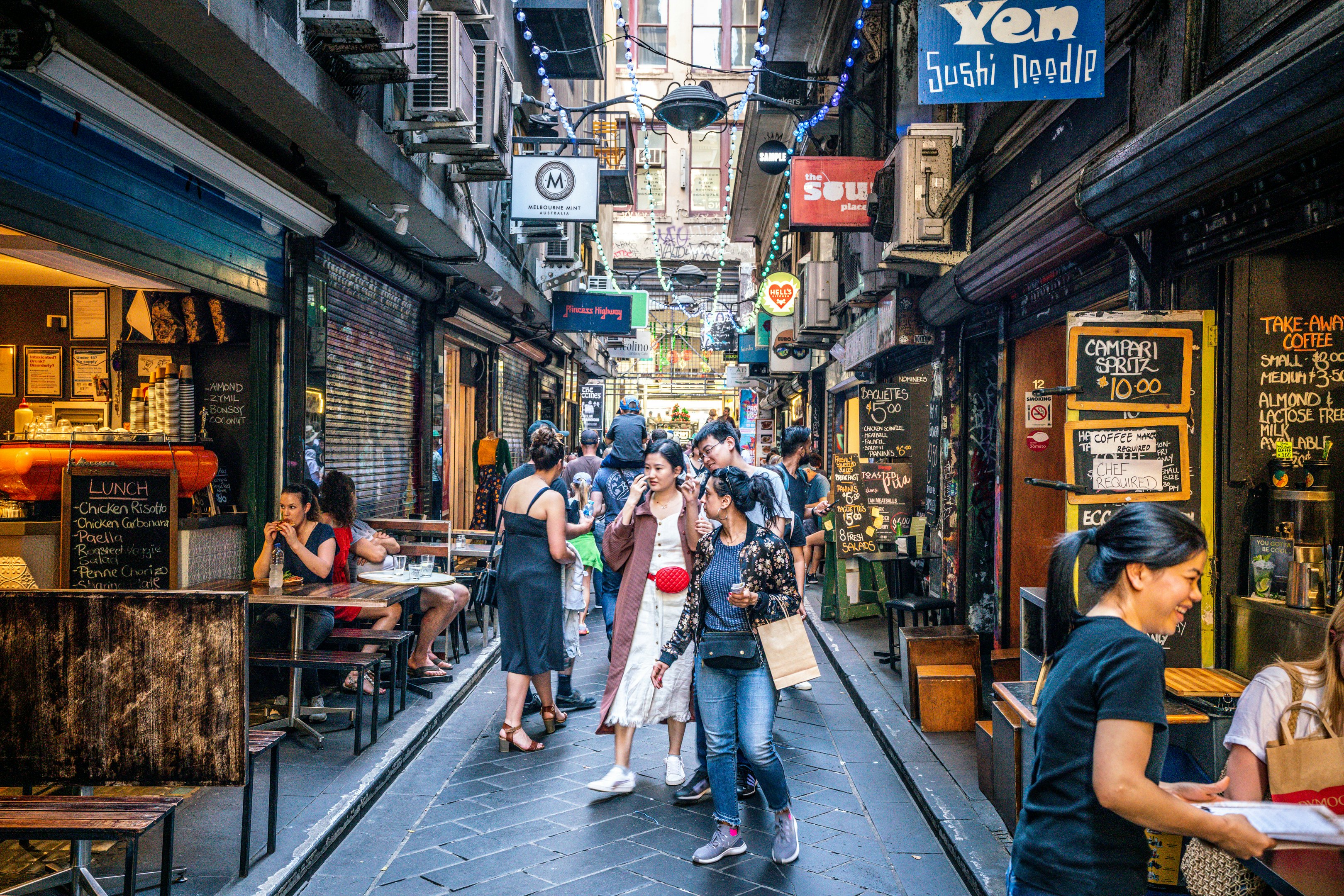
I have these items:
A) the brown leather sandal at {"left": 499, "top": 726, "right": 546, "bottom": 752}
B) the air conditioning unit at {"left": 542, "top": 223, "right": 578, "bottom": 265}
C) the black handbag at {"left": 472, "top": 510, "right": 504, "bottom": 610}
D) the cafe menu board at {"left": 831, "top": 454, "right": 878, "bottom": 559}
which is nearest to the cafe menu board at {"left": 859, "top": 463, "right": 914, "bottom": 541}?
the cafe menu board at {"left": 831, "top": 454, "right": 878, "bottom": 559}

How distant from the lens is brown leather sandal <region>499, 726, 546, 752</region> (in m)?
6.04

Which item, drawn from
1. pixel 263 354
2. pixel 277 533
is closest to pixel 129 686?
pixel 277 533

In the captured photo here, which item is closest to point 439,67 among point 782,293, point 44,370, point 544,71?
point 44,370

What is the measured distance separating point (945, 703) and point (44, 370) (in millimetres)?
7451

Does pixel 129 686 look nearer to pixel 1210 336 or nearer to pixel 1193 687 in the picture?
pixel 1193 687

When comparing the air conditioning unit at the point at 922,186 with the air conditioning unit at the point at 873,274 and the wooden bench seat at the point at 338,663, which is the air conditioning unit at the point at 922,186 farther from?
the wooden bench seat at the point at 338,663

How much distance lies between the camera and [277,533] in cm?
628

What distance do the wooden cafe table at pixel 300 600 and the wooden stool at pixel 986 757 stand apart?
3743 millimetres

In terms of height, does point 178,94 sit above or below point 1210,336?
above

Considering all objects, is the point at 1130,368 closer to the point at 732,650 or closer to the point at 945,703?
the point at 732,650

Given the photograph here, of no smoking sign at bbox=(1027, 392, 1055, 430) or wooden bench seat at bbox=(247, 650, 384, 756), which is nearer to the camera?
wooden bench seat at bbox=(247, 650, 384, 756)

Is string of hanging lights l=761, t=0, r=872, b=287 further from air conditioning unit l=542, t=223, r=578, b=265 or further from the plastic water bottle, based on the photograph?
the plastic water bottle

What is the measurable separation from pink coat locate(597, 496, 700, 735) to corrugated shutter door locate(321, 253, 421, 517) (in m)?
3.60

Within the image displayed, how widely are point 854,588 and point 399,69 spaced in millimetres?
7489
